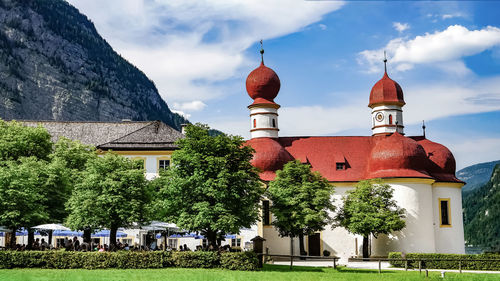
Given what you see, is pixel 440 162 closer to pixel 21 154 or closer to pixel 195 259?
pixel 195 259

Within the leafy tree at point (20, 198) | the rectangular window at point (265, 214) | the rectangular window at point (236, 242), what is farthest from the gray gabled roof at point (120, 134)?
the leafy tree at point (20, 198)

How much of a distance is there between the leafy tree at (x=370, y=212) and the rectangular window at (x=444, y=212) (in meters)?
5.53

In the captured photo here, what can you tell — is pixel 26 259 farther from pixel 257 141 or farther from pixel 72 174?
pixel 257 141

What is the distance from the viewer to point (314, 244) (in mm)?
56188

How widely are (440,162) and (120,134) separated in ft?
109

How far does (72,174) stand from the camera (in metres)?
43.3

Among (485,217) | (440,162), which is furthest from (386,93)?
(485,217)

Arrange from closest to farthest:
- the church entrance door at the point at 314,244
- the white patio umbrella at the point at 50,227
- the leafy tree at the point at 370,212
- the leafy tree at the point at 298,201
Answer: the white patio umbrella at the point at 50,227 → the leafy tree at the point at 298,201 → the leafy tree at the point at 370,212 → the church entrance door at the point at 314,244

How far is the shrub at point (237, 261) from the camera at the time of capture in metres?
33.8

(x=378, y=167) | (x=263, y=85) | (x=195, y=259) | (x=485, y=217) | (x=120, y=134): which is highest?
(x=263, y=85)

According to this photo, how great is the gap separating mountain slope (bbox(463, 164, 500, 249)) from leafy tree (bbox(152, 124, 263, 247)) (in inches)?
4753

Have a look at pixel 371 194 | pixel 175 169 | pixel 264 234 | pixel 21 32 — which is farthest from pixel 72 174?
pixel 21 32

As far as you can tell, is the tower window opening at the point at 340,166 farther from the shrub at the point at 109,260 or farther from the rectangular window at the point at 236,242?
the shrub at the point at 109,260

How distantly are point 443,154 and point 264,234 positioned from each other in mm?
20295
